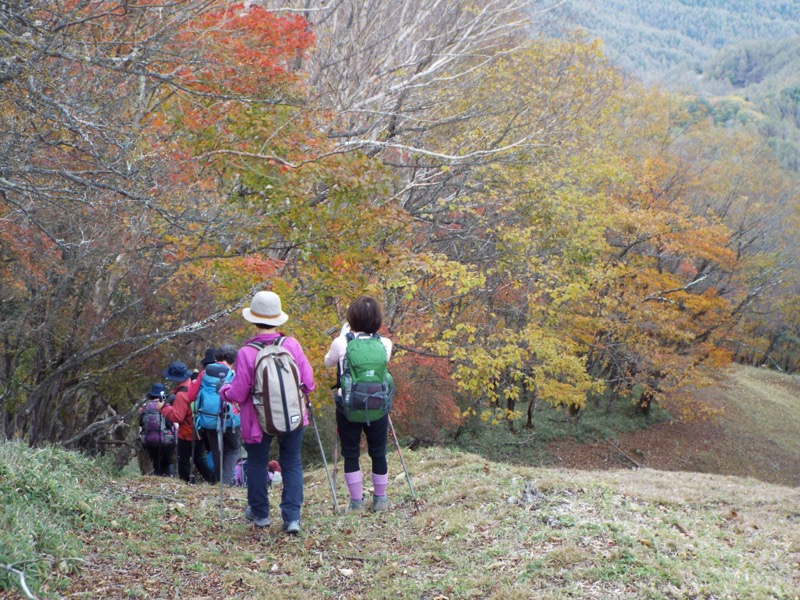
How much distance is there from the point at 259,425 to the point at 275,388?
34cm

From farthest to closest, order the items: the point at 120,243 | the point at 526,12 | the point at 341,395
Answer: the point at 526,12 < the point at 120,243 < the point at 341,395

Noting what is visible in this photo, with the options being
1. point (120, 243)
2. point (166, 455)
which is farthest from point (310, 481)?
point (120, 243)

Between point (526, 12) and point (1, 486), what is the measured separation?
50.8ft

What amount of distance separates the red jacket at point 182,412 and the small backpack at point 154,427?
812 mm

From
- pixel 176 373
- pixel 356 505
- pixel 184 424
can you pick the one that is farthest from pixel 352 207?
pixel 356 505

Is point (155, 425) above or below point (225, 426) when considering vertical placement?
below

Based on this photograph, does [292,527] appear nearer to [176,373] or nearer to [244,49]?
[176,373]

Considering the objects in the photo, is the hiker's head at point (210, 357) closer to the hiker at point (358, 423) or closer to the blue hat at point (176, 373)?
the blue hat at point (176, 373)

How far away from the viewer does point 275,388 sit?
4.97 m

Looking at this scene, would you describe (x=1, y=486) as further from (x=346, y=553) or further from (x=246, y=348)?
(x=346, y=553)

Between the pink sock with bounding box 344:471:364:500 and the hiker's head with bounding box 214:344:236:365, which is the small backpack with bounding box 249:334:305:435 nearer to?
the pink sock with bounding box 344:471:364:500

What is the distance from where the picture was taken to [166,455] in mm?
9133

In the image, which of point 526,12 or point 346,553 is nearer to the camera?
point 346,553

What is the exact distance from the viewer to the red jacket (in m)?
7.79
